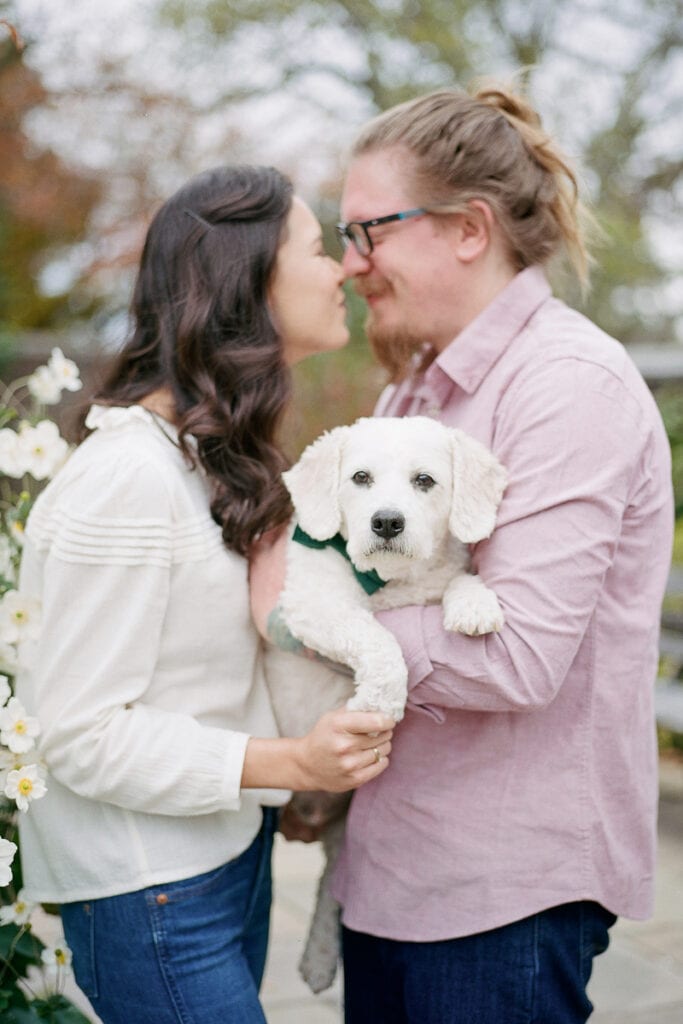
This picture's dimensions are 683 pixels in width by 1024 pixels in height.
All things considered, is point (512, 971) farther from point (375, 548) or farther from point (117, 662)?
point (117, 662)

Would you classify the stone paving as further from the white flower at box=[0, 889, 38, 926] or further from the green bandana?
the green bandana

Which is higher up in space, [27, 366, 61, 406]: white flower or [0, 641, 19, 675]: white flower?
[27, 366, 61, 406]: white flower

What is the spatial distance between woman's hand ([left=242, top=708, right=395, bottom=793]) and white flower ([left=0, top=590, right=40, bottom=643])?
510 mm

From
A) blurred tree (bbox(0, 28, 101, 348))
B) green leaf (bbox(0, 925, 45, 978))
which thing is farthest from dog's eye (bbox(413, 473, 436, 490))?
blurred tree (bbox(0, 28, 101, 348))

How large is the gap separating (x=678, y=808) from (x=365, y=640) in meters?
4.22

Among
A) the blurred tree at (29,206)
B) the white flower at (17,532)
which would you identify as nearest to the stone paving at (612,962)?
the white flower at (17,532)

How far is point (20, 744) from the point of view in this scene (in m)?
2.11

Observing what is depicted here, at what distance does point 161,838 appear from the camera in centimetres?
221

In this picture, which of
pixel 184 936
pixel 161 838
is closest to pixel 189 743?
pixel 161 838

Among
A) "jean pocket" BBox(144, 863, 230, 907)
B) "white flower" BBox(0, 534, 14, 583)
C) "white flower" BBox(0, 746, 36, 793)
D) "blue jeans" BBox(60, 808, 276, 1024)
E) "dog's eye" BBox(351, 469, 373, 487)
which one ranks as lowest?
"blue jeans" BBox(60, 808, 276, 1024)

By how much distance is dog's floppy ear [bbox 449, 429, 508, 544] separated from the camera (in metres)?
2.16

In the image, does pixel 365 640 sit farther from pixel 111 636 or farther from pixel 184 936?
Answer: pixel 184 936

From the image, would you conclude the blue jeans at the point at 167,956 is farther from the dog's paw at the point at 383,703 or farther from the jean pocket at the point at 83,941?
the dog's paw at the point at 383,703

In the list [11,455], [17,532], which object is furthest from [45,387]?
[17,532]
